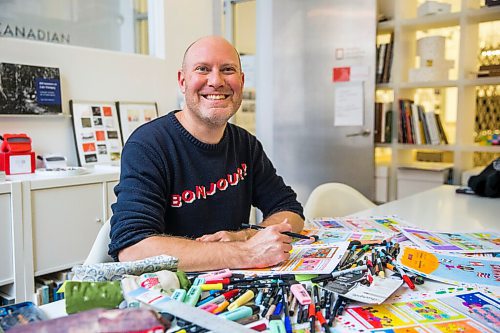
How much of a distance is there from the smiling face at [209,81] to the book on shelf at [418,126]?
2.27 m

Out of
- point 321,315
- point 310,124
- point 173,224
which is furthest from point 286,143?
point 321,315

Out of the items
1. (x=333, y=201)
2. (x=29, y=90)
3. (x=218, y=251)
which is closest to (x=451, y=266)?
(x=218, y=251)

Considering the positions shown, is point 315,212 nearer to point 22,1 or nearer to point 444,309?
point 444,309

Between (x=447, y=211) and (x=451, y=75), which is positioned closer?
(x=447, y=211)

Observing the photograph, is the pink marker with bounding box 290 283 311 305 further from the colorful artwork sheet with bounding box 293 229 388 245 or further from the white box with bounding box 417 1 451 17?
the white box with bounding box 417 1 451 17

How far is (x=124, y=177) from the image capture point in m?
1.36

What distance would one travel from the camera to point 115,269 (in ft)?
3.15

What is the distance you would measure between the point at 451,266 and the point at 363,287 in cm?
32

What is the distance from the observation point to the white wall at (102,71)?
2.52 m

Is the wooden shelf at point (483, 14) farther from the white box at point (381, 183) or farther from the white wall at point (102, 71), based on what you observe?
the white wall at point (102, 71)

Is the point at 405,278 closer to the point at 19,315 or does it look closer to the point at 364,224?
the point at 364,224

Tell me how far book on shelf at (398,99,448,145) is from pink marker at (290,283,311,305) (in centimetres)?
273

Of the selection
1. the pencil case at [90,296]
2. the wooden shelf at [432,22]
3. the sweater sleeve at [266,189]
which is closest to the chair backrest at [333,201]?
the sweater sleeve at [266,189]

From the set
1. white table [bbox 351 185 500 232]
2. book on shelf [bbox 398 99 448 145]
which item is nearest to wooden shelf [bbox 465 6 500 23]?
book on shelf [bbox 398 99 448 145]
